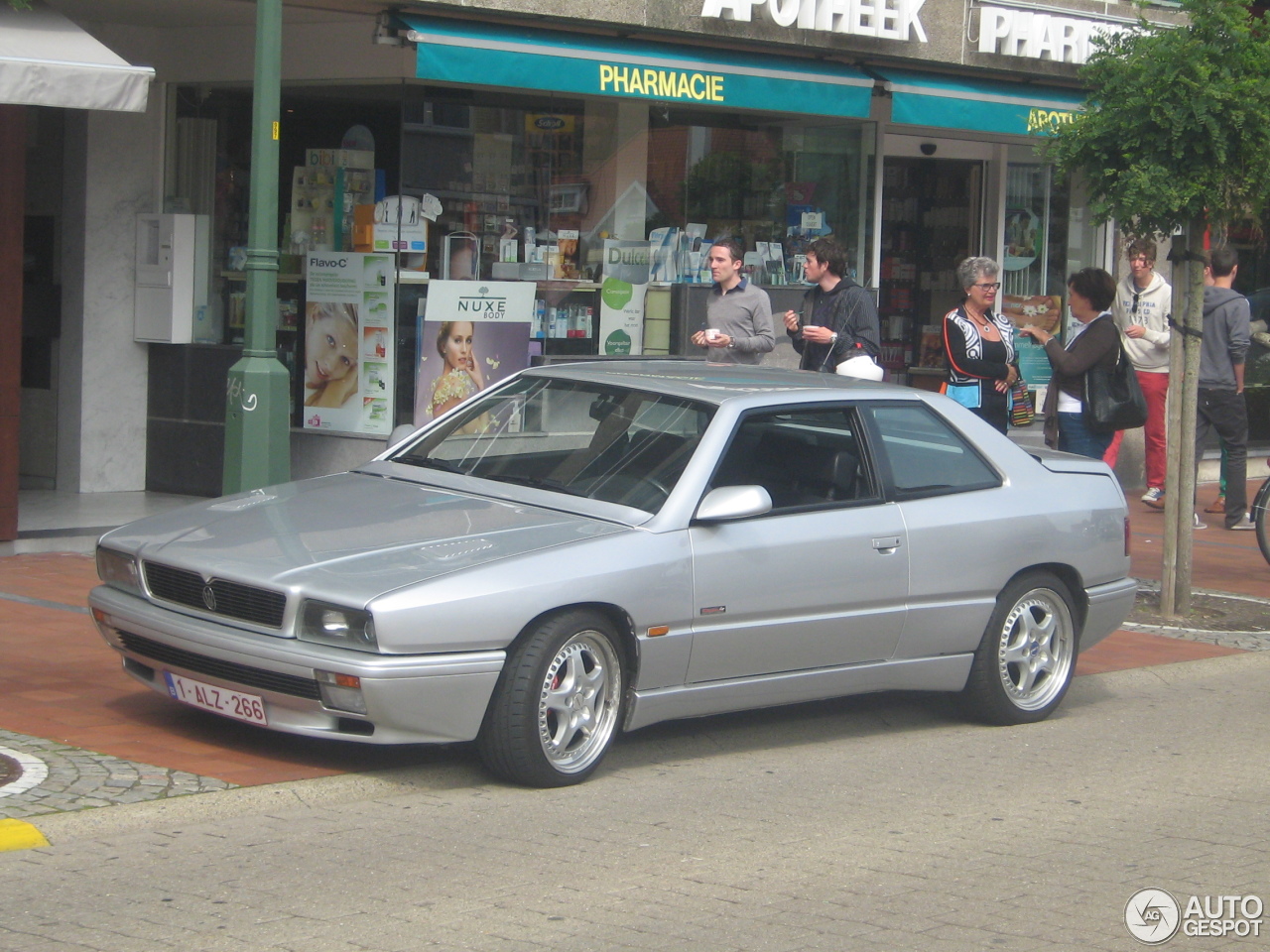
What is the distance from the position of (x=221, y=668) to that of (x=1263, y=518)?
7.96 metres

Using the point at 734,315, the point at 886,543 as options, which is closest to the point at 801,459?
the point at 886,543

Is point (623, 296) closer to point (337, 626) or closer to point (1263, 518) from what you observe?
point (1263, 518)

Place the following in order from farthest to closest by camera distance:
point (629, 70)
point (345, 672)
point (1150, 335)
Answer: point (1150, 335) → point (629, 70) → point (345, 672)

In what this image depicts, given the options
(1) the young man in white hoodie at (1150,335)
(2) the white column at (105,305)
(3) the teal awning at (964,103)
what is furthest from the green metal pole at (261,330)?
(1) the young man in white hoodie at (1150,335)

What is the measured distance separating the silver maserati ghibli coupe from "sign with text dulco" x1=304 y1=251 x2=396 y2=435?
4.69 meters

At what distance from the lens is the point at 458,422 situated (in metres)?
7.55

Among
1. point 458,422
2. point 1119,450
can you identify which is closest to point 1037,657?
point 458,422

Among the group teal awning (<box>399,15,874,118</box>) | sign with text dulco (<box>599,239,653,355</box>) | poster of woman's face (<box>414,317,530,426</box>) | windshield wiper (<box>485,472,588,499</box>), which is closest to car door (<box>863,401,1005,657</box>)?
windshield wiper (<box>485,472,588,499</box>)

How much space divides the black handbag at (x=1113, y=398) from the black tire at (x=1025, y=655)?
2.98 meters

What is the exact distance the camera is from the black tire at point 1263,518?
37.2 ft

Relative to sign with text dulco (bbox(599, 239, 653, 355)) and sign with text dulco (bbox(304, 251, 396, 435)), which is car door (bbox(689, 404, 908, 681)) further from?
sign with text dulco (bbox(599, 239, 653, 355))

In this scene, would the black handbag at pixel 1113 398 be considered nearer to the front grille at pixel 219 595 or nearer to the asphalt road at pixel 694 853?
the asphalt road at pixel 694 853

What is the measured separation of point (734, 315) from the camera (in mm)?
10805

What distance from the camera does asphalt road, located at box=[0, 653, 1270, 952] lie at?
468cm
